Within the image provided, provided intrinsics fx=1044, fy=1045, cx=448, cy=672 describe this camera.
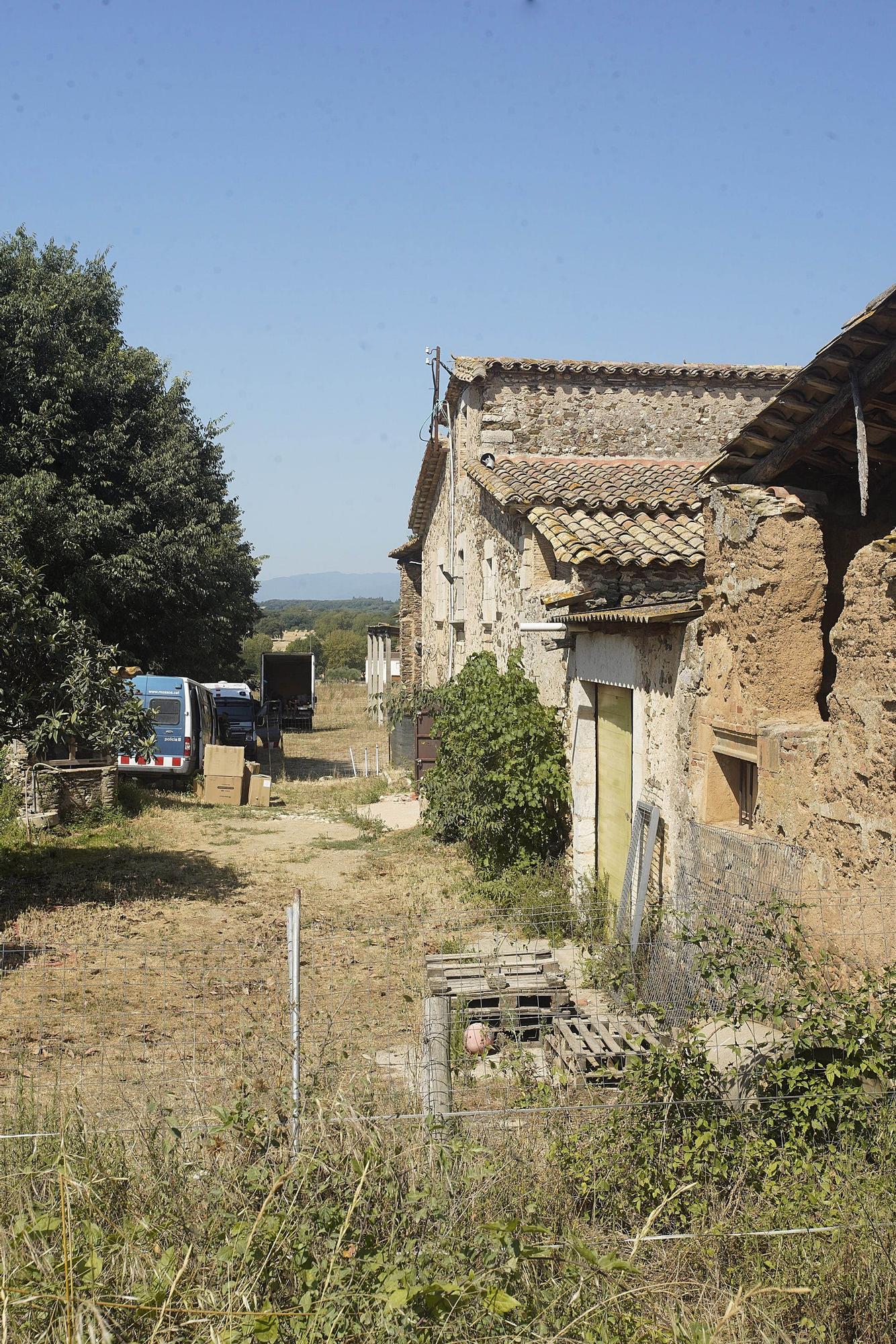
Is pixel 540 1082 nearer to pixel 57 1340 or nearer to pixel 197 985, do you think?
pixel 57 1340

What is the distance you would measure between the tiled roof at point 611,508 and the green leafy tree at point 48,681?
5.14 meters

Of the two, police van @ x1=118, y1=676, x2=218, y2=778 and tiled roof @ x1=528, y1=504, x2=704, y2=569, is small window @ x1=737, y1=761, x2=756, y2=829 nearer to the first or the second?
tiled roof @ x1=528, y1=504, x2=704, y2=569

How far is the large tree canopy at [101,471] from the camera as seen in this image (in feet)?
64.2

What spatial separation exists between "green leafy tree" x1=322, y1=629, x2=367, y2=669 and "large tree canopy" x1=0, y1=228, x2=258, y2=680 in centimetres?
4766

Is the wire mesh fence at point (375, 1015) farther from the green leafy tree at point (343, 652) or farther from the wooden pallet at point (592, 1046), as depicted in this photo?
the green leafy tree at point (343, 652)

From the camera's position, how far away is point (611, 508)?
464 inches

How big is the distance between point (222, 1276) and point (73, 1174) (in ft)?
2.31

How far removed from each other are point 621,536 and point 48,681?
641 centimetres

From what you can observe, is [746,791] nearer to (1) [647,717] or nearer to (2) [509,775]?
(1) [647,717]

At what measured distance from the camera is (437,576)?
71.5ft

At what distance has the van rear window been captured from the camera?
19719mm

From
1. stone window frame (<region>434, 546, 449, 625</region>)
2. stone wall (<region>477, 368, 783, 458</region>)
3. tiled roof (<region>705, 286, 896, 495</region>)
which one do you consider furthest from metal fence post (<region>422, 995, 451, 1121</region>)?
stone window frame (<region>434, 546, 449, 625</region>)

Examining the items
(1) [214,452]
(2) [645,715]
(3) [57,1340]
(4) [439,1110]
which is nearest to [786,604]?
(2) [645,715]

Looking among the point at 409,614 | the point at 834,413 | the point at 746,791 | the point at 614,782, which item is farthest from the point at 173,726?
the point at 834,413
